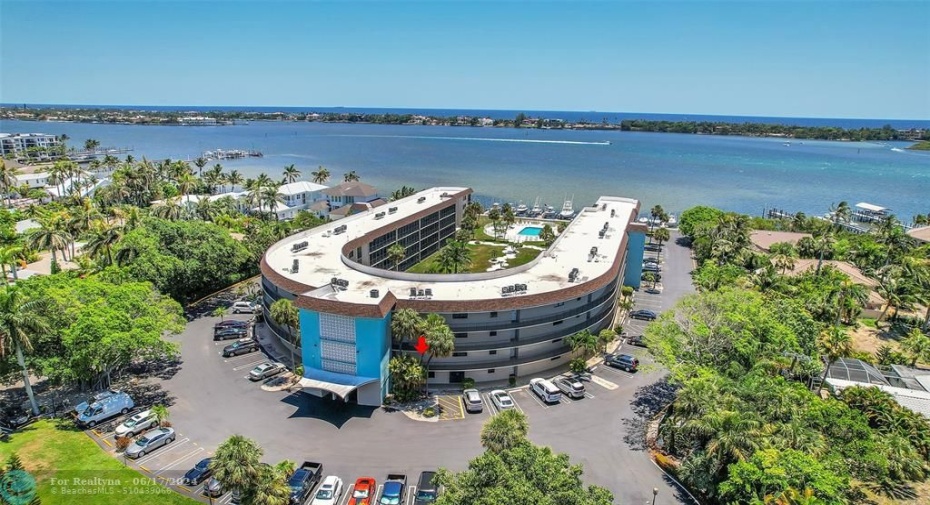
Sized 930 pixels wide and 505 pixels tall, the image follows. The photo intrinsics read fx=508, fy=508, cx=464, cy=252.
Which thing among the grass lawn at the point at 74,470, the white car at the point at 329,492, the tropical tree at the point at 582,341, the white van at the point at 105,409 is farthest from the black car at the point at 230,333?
the tropical tree at the point at 582,341

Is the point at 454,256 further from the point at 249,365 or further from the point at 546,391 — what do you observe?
the point at 249,365

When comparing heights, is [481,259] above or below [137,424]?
above

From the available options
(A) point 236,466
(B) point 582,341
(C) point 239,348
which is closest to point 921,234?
(B) point 582,341

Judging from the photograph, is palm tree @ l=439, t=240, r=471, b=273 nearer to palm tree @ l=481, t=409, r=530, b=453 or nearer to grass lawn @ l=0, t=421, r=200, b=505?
palm tree @ l=481, t=409, r=530, b=453

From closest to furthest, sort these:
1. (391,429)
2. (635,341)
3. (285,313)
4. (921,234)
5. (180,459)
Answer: (180,459) → (391,429) → (285,313) → (635,341) → (921,234)

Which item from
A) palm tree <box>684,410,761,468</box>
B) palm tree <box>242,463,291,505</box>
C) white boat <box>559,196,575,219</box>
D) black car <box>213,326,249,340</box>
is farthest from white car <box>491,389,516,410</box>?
white boat <box>559,196,575,219</box>

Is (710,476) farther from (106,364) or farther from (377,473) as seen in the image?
(106,364)
